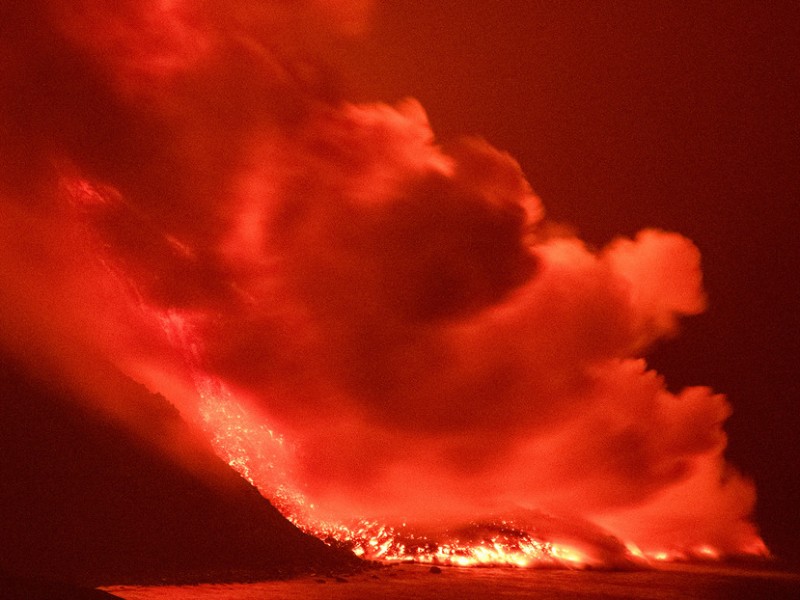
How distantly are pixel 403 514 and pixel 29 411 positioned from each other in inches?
741

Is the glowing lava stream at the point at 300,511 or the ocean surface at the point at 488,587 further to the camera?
the glowing lava stream at the point at 300,511

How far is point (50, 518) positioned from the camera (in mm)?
21562

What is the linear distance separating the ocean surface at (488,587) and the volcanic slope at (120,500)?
1.30m

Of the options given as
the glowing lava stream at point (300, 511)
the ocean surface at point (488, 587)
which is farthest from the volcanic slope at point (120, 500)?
the glowing lava stream at point (300, 511)

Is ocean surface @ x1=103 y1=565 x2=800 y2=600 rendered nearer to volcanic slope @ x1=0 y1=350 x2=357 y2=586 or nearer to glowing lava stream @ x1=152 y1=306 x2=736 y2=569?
volcanic slope @ x1=0 y1=350 x2=357 y2=586

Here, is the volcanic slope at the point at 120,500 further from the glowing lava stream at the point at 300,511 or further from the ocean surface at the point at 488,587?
the glowing lava stream at the point at 300,511

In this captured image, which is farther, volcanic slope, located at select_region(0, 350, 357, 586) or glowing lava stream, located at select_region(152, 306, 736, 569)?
glowing lava stream, located at select_region(152, 306, 736, 569)

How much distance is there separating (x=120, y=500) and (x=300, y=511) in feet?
37.9

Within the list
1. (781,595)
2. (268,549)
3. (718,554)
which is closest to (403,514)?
(268,549)

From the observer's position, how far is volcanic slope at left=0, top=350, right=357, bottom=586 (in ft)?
70.1

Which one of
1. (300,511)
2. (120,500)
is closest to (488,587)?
(300,511)

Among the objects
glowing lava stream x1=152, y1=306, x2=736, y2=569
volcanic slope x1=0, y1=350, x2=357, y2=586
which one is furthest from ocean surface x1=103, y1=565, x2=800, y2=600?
glowing lava stream x1=152, y1=306, x2=736, y2=569

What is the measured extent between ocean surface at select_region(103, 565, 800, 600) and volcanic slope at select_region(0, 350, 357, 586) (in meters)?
1.30

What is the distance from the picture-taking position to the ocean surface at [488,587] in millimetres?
21812
